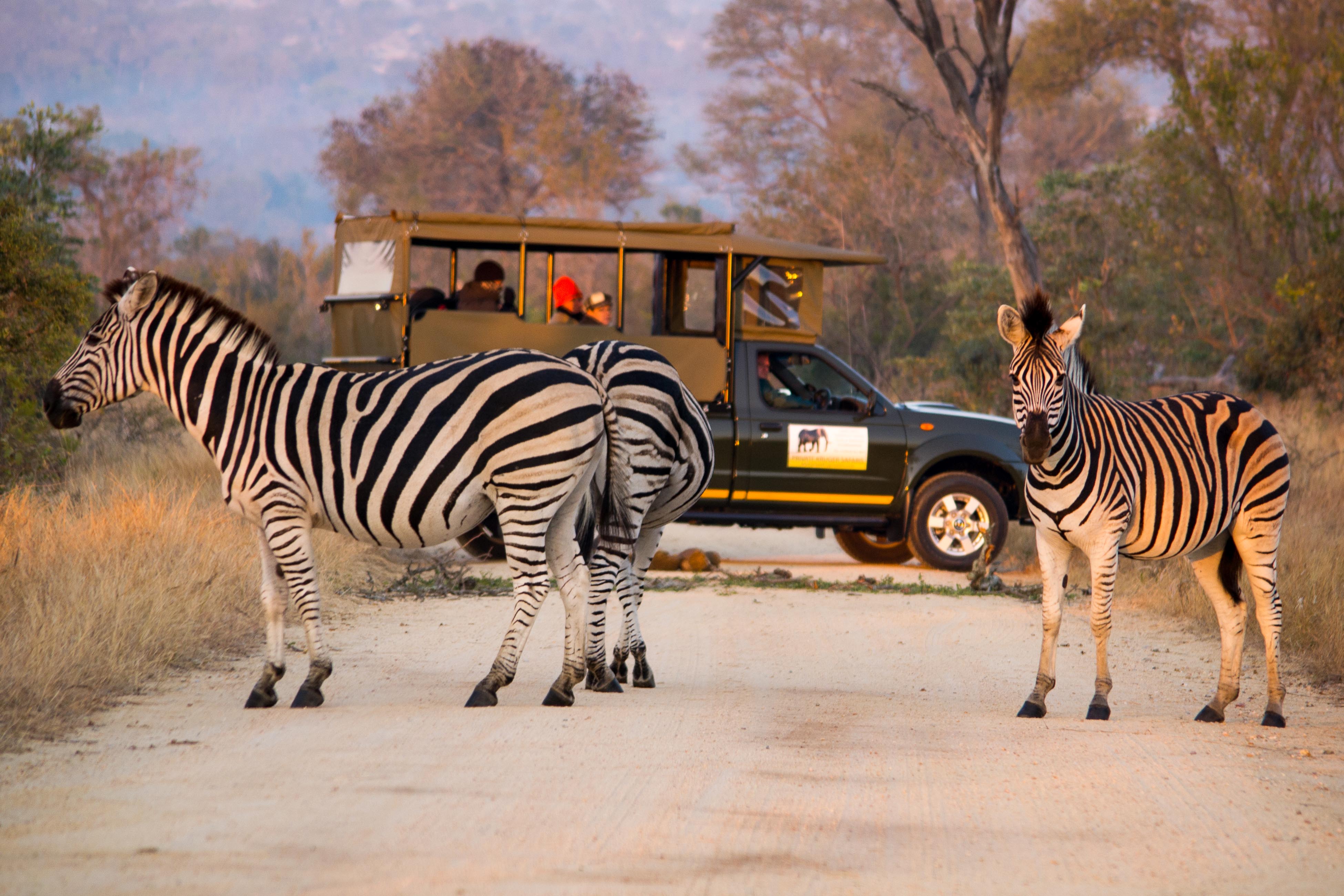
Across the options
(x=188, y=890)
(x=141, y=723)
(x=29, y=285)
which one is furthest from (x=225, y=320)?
(x=29, y=285)

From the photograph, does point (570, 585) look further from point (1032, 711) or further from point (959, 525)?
point (959, 525)

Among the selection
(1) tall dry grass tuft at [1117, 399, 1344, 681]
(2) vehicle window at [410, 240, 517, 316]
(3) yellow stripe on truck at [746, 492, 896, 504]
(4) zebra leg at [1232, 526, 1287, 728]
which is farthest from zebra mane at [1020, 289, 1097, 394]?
(2) vehicle window at [410, 240, 517, 316]

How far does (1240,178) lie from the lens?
1934 cm

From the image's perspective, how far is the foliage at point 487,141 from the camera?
4384 centimetres

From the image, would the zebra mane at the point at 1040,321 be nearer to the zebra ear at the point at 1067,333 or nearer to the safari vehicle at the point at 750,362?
the zebra ear at the point at 1067,333

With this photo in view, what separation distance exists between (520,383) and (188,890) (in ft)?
Result: 10.5

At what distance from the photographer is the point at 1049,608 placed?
6812mm

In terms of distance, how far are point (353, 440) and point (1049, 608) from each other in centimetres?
351

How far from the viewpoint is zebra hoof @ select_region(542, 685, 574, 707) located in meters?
6.68

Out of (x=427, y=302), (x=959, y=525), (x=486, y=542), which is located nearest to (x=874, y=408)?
(x=959, y=525)

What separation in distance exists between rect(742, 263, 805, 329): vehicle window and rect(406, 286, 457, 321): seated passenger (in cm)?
273

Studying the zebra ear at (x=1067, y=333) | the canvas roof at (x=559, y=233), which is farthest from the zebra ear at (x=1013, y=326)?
the canvas roof at (x=559, y=233)

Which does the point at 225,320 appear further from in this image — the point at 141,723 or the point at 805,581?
the point at 805,581

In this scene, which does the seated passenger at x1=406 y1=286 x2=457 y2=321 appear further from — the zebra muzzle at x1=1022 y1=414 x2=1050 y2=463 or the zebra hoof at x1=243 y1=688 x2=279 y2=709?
the zebra muzzle at x1=1022 y1=414 x2=1050 y2=463
